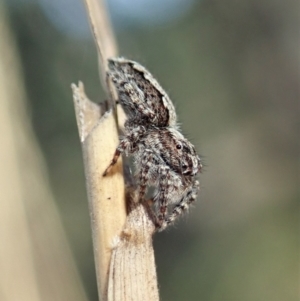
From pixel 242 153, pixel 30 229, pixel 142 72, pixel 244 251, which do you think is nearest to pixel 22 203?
pixel 30 229

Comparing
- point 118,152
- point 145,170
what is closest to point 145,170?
point 145,170

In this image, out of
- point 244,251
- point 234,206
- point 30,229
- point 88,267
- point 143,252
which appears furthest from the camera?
point 234,206

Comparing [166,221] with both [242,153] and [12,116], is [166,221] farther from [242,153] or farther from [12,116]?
[242,153]

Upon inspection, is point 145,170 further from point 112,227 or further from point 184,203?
point 112,227

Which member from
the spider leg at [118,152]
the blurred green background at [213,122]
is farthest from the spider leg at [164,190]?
the blurred green background at [213,122]

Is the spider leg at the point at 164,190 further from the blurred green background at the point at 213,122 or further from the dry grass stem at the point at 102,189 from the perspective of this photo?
the blurred green background at the point at 213,122

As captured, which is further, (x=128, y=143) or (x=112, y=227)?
(x=128, y=143)
